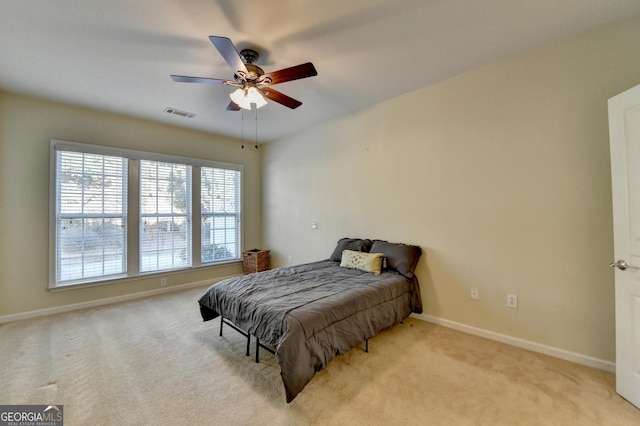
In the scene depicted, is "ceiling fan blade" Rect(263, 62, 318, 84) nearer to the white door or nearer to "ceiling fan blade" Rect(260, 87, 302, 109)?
"ceiling fan blade" Rect(260, 87, 302, 109)

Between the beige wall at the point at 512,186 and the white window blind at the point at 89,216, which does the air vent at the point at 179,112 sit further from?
the beige wall at the point at 512,186

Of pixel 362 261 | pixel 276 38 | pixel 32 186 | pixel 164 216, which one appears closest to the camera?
pixel 276 38

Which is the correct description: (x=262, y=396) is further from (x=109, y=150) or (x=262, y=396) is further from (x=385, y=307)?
(x=109, y=150)

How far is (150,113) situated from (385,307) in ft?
13.3

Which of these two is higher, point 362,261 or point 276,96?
point 276,96

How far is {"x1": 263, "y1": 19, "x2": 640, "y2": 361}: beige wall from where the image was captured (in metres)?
2.20

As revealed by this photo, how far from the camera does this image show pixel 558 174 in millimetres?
2373

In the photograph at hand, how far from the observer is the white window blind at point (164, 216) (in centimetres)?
421

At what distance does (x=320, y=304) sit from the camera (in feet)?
7.01

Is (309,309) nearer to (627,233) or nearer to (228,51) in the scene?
(228,51)

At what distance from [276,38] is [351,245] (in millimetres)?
2481

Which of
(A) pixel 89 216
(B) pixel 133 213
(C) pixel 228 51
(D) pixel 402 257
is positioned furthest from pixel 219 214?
(C) pixel 228 51

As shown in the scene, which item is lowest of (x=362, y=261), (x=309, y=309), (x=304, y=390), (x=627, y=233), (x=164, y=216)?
(x=304, y=390)

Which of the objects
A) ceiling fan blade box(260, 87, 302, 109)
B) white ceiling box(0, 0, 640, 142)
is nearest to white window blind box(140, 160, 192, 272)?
white ceiling box(0, 0, 640, 142)
